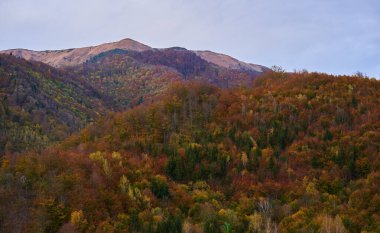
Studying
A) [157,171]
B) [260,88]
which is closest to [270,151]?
[157,171]

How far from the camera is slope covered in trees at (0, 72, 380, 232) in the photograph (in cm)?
7369

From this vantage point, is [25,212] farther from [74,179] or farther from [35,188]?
[74,179]

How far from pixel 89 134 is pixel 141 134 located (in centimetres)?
1478

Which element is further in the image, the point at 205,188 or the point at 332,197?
the point at 205,188

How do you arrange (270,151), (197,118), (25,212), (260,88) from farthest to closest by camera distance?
(260,88), (197,118), (270,151), (25,212)

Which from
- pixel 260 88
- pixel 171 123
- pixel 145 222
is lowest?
pixel 145 222

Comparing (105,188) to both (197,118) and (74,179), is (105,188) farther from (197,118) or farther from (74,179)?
(197,118)

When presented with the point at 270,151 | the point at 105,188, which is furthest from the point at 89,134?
the point at 270,151

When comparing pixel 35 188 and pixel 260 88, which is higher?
pixel 260 88

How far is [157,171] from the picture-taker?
99.4 m

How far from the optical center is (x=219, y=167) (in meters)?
104

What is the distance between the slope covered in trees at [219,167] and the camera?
7369cm

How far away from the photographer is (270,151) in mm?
107938

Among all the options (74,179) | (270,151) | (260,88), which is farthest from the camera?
(260,88)
